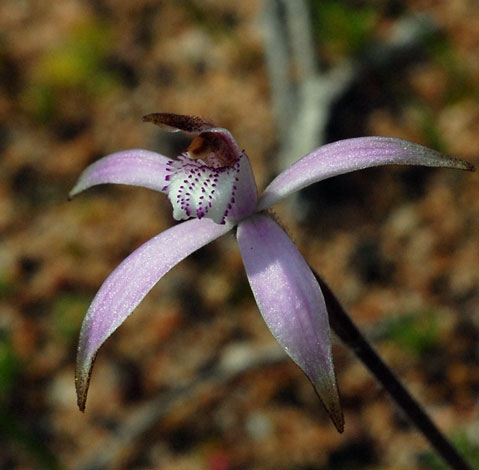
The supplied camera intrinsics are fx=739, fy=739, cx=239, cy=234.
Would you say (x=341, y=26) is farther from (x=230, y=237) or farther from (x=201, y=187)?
(x=201, y=187)

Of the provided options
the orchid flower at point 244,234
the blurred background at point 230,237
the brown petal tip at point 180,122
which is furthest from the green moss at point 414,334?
the brown petal tip at point 180,122

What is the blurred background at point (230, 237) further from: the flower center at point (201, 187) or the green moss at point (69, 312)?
the flower center at point (201, 187)

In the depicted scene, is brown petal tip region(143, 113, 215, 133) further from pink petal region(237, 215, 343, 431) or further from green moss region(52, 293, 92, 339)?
green moss region(52, 293, 92, 339)

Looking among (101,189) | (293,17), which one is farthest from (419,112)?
(101,189)

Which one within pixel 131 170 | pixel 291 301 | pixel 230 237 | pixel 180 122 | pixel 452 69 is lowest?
pixel 230 237

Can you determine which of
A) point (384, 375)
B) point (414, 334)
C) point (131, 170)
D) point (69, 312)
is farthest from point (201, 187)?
point (69, 312)

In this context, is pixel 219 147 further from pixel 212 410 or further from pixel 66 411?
pixel 66 411

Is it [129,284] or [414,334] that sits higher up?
[129,284]
